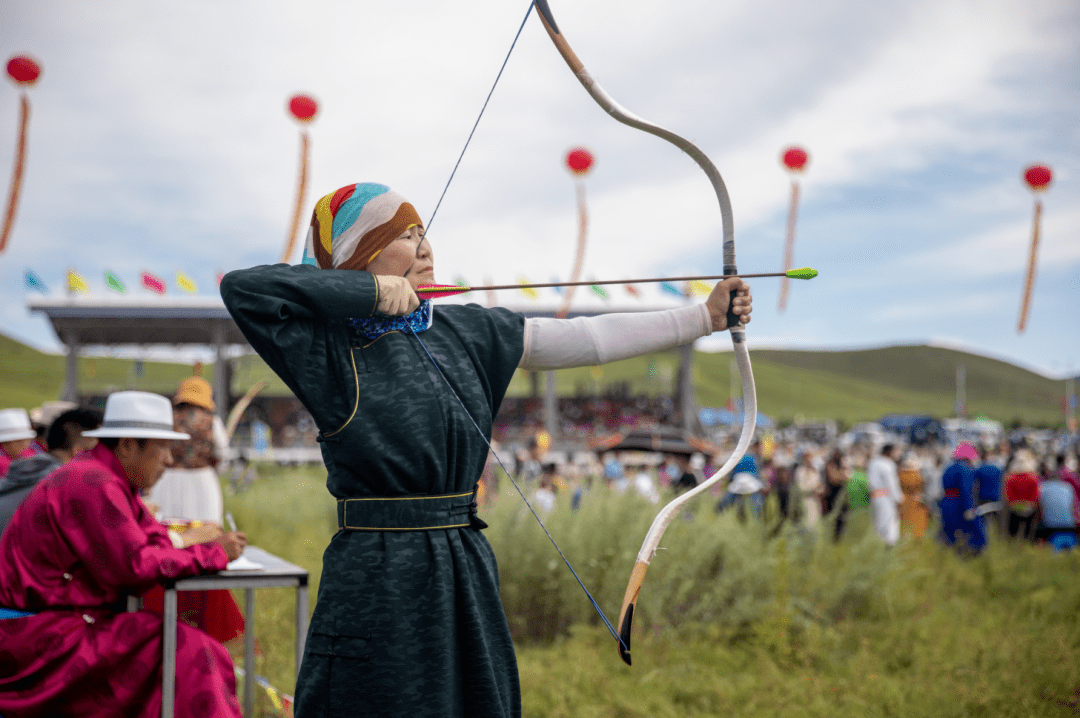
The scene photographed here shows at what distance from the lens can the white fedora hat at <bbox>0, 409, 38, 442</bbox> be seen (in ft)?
17.0

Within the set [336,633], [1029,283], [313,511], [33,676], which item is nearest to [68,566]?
[33,676]

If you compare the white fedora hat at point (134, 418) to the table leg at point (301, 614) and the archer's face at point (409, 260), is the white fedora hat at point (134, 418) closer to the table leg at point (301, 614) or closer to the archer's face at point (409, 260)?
the table leg at point (301, 614)

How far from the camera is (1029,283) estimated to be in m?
9.45

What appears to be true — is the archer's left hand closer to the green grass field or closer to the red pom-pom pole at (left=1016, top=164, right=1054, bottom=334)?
the green grass field

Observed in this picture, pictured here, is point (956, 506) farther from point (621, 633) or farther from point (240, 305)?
point (240, 305)

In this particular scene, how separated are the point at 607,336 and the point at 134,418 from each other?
1794 mm

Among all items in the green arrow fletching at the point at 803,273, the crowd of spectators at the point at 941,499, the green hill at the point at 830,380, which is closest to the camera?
the green arrow fletching at the point at 803,273

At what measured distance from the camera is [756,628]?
15.6 feet

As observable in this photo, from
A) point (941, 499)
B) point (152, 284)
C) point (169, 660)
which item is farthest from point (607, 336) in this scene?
point (152, 284)

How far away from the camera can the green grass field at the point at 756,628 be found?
391 centimetres

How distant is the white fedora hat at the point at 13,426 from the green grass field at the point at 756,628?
A: 1.97 m

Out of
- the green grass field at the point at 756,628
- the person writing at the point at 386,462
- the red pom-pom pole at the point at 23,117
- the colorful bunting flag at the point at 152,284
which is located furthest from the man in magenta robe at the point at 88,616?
the colorful bunting flag at the point at 152,284

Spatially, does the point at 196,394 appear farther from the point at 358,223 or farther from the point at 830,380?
the point at 830,380

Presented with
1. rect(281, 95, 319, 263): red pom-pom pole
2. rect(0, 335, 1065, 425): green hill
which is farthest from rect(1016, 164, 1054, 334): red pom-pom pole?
rect(0, 335, 1065, 425): green hill
